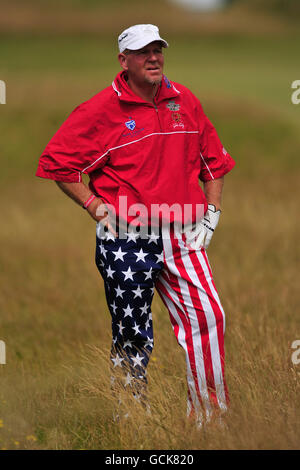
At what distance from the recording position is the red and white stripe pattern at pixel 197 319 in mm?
4312

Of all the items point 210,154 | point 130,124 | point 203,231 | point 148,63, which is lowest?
point 203,231

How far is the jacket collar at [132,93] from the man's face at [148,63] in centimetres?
8

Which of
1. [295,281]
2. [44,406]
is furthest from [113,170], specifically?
[295,281]

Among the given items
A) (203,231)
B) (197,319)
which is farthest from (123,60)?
(197,319)

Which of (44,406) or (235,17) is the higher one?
(235,17)

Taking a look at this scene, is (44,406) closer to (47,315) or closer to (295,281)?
(47,315)

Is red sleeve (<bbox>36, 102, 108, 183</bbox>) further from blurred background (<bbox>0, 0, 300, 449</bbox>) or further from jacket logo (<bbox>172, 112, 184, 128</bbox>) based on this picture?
blurred background (<bbox>0, 0, 300, 449</bbox>)

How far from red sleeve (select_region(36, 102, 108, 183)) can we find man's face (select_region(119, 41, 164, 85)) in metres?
0.31

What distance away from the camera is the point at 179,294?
437cm

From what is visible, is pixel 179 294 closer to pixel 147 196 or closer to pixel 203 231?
pixel 203 231

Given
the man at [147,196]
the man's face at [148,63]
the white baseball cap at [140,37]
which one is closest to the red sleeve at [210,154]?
the man at [147,196]

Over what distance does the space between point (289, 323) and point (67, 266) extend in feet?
13.3

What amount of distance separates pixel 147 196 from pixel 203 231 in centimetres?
43

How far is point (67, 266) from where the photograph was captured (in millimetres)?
9961
